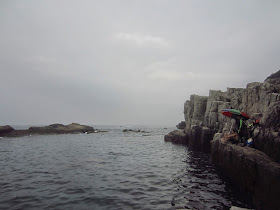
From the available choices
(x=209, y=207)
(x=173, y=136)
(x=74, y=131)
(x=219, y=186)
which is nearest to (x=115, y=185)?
(x=209, y=207)

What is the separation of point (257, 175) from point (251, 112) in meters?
14.8

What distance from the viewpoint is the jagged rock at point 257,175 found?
28.7ft

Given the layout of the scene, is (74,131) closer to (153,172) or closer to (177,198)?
(153,172)

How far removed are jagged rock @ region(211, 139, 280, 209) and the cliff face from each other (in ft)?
5.66

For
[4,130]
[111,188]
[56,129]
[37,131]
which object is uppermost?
[4,130]

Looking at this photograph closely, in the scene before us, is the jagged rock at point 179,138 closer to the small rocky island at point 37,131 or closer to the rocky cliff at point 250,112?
the rocky cliff at point 250,112

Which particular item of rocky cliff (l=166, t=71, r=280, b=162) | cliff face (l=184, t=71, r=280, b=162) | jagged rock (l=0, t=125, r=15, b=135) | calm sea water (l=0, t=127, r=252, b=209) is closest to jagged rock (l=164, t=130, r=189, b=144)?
rocky cliff (l=166, t=71, r=280, b=162)

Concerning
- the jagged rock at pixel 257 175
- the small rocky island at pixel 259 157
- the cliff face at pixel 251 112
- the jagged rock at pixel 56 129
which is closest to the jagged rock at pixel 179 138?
the cliff face at pixel 251 112

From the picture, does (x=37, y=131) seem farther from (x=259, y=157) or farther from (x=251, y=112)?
(x=259, y=157)

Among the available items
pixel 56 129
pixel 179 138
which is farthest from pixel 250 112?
pixel 56 129

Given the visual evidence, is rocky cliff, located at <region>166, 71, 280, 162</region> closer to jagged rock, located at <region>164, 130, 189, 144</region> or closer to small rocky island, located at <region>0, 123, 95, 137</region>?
jagged rock, located at <region>164, 130, 189, 144</region>

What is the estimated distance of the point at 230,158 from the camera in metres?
15.0

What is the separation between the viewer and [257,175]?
33.7 feet

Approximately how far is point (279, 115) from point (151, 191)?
1010 cm
